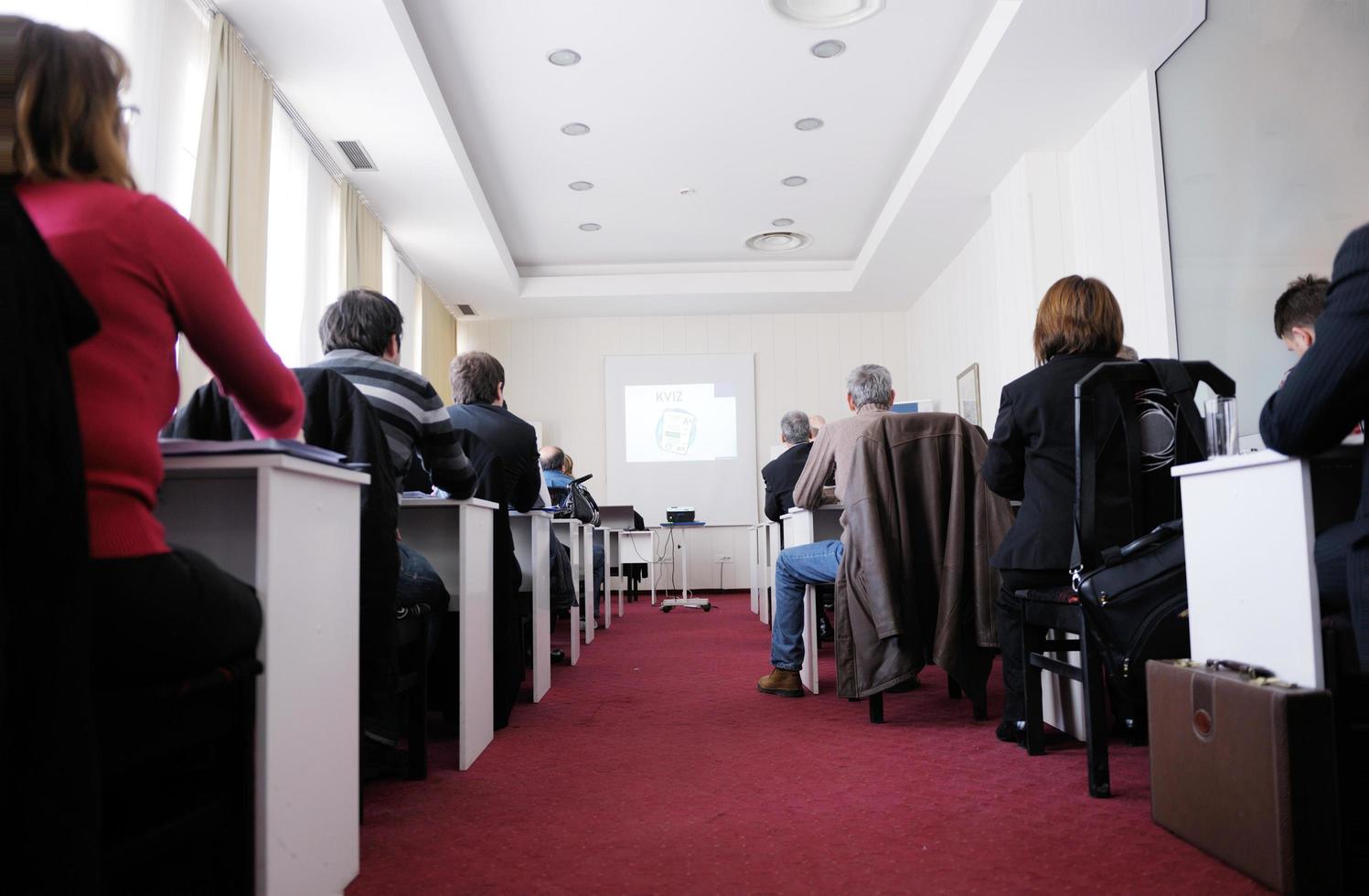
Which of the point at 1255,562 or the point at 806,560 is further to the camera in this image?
the point at 806,560

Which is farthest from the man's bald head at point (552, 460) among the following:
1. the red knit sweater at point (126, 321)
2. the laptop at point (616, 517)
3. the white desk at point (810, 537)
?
the red knit sweater at point (126, 321)

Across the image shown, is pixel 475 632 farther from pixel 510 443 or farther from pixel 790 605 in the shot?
pixel 790 605

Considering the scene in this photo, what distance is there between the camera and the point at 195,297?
3.56 feet

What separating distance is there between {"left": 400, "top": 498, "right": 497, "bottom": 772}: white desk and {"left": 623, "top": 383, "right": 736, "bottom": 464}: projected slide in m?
6.24

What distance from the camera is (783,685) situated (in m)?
3.27

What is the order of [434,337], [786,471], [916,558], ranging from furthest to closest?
[434,337] → [786,471] → [916,558]

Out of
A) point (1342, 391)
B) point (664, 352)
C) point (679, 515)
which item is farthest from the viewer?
point (664, 352)

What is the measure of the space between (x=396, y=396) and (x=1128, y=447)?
5.45 ft

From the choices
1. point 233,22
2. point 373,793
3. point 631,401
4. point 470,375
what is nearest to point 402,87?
point 233,22

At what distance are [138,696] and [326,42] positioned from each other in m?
3.79

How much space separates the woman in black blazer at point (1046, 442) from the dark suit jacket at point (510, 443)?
1.56 m

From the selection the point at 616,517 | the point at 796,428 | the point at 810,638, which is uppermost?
the point at 796,428

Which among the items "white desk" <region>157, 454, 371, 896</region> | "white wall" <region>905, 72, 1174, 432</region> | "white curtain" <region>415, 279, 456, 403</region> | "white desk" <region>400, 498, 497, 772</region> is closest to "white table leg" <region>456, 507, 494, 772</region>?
"white desk" <region>400, 498, 497, 772</region>

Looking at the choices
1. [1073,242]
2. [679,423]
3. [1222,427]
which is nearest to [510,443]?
[1222,427]
